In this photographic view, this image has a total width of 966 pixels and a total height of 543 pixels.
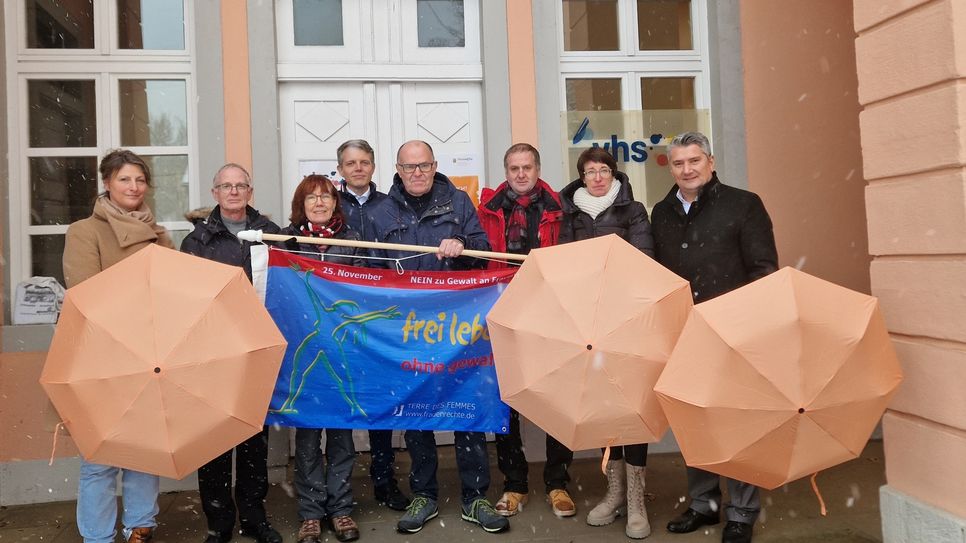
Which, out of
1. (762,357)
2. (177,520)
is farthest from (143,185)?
(762,357)

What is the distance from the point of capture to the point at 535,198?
4945 mm

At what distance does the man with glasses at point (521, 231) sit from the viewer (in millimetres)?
4883

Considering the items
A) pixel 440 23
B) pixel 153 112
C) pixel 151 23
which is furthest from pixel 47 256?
pixel 440 23

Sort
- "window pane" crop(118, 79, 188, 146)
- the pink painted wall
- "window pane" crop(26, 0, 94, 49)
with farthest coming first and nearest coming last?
the pink painted wall → "window pane" crop(118, 79, 188, 146) → "window pane" crop(26, 0, 94, 49)

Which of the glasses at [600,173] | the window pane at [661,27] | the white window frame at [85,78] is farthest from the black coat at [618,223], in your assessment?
the white window frame at [85,78]

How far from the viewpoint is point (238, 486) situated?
4.64 m

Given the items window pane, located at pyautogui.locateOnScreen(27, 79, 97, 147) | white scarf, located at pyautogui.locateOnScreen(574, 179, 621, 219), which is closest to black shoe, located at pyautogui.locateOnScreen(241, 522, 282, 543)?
white scarf, located at pyautogui.locateOnScreen(574, 179, 621, 219)

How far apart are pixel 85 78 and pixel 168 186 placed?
107 centimetres

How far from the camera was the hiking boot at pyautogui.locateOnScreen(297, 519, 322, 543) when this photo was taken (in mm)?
4527

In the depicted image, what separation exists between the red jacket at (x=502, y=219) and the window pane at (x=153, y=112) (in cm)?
300

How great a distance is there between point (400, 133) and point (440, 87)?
54cm

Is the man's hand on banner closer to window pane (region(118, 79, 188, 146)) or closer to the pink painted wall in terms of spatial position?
window pane (region(118, 79, 188, 146))

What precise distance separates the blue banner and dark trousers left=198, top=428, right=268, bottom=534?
1.32ft

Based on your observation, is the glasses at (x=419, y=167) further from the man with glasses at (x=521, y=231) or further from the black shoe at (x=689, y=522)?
the black shoe at (x=689, y=522)
